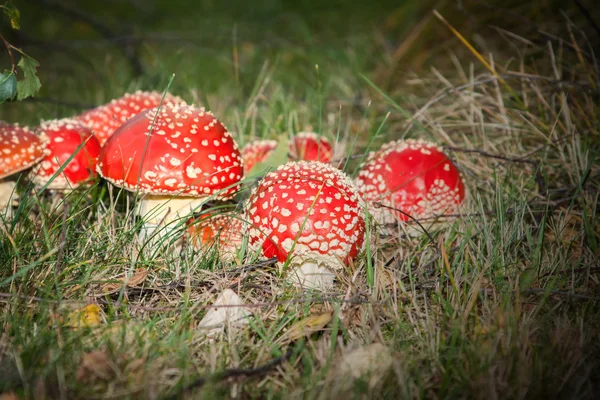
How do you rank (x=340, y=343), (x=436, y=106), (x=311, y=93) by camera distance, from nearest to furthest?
1. (x=340, y=343)
2. (x=436, y=106)
3. (x=311, y=93)

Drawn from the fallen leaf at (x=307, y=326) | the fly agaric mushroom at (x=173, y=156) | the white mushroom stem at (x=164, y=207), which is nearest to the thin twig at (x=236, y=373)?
the fallen leaf at (x=307, y=326)

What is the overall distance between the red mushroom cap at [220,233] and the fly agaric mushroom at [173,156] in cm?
14

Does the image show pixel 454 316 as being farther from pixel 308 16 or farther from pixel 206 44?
pixel 308 16

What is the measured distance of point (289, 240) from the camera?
6.97ft

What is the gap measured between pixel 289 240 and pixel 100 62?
4875mm

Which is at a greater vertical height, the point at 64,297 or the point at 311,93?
the point at 311,93

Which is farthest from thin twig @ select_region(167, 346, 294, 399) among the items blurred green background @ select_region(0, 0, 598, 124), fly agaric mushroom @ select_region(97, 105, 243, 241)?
blurred green background @ select_region(0, 0, 598, 124)

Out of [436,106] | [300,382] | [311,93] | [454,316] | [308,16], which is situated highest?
[308,16]

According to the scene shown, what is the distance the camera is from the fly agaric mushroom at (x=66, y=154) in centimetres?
265

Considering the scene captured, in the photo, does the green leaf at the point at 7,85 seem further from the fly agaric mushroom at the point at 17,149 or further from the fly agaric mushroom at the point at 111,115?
the fly agaric mushroom at the point at 111,115

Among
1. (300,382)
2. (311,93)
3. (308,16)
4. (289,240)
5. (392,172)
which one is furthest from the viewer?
(308,16)

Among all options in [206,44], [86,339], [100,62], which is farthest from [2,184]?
[206,44]

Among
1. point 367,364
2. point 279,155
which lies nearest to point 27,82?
point 279,155

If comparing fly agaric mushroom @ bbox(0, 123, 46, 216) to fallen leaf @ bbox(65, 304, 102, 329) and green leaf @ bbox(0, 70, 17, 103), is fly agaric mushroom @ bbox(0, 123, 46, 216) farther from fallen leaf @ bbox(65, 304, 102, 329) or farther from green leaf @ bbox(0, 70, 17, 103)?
fallen leaf @ bbox(65, 304, 102, 329)
